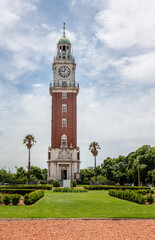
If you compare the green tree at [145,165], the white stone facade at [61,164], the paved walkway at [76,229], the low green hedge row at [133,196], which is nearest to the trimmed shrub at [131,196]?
the low green hedge row at [133,196]

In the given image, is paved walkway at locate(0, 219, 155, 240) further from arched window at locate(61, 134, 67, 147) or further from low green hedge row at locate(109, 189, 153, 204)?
arched window at locate(61, 134, 67, 147)

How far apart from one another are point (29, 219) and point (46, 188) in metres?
26.0

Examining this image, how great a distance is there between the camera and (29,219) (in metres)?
13.0

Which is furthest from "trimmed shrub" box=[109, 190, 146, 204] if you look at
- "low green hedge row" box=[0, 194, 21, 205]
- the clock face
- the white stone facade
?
the clock face

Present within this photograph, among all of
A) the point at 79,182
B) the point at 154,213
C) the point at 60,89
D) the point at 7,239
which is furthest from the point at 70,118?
the point at 7,239

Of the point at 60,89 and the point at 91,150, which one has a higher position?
the point at 60,89

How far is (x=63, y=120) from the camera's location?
63469 mm

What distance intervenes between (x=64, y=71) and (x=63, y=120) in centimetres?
1352

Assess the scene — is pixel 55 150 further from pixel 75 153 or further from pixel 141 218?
pixel 141 218

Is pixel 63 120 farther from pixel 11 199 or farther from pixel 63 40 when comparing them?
pixel 11 199

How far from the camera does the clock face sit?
6731 centimetres

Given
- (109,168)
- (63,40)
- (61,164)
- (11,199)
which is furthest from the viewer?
(109,168)

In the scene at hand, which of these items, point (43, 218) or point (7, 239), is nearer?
point (7, 239)

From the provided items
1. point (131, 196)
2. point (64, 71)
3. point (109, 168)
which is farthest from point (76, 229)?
point (109, 168)
